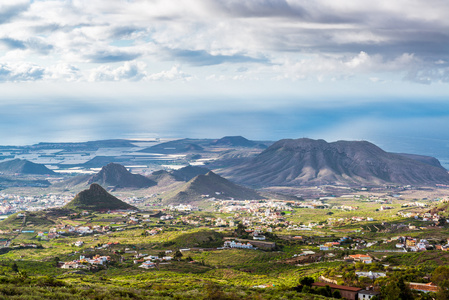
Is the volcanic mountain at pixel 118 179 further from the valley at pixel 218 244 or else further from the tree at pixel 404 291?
the tree at pixel 404 291

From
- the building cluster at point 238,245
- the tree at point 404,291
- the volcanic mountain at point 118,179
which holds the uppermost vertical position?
the volcanic mountain at point 118,179

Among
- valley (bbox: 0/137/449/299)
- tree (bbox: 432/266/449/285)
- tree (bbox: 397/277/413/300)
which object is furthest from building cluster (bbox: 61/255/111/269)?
tree (bbox: 432/266/449/285)

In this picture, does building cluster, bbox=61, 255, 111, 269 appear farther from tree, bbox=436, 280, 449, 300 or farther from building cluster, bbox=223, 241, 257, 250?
tree, bbox=436, 280, 449, 300

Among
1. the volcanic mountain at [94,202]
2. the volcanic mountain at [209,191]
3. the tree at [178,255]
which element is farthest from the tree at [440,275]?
the volcanic mountain at [209,191]

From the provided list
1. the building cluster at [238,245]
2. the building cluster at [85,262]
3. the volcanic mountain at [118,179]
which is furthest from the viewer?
the volcanic mountain at [118,179]

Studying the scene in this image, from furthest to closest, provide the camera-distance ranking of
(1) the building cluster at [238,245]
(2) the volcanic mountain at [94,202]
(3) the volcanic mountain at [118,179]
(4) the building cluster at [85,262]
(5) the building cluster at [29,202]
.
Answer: (3) the volcanic mountain at [118,179] → (5) the building cluster at [29,202] → (2) the volcanic mountain at [94,202] → (1) the building cluster at [238,245] → (4) the building cluster at [85,262]

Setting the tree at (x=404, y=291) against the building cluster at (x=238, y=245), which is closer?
the tree at (x=404, y=291)

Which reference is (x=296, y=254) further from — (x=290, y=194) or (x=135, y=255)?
(x=290, y=194)

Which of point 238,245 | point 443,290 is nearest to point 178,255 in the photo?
point 238,245
